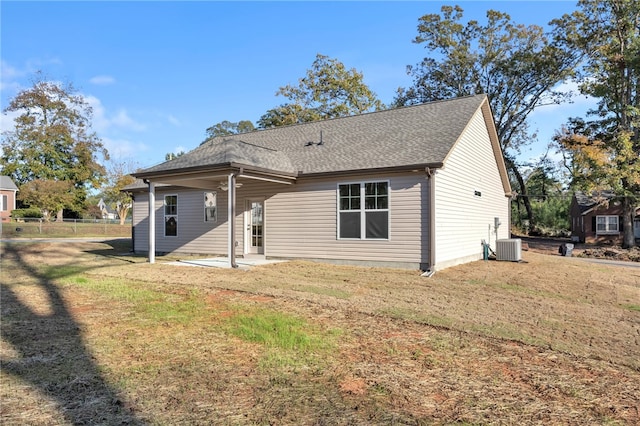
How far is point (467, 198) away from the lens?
13.6 m

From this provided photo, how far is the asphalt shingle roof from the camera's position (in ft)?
37.8

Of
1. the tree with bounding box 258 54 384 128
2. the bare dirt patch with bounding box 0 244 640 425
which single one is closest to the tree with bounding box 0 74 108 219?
the tree with bounding box 258 54 384 128

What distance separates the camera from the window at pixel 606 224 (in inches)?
1276

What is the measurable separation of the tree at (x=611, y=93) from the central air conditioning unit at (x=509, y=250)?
15.5m

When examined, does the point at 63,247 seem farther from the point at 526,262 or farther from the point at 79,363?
the point at 526,262

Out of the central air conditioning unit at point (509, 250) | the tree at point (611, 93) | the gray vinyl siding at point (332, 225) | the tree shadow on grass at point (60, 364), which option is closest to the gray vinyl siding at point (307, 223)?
the gray vinyl siding at point (332, 225)

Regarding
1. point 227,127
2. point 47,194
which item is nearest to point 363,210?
point 47,194

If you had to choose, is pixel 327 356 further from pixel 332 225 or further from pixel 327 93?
pixel 327 93

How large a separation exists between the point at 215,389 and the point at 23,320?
14.1ft

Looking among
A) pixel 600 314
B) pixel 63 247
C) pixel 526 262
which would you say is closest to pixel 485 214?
pixel 526 262

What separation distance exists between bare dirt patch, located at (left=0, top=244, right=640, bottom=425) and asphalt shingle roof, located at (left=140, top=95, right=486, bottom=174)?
410 cm

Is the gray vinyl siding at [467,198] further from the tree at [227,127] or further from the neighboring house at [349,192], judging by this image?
the tree at [227,127]

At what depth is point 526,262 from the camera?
14031mm

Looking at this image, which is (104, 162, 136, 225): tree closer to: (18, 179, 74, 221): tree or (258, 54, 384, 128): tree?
(18, 179, 74, 221): tree
